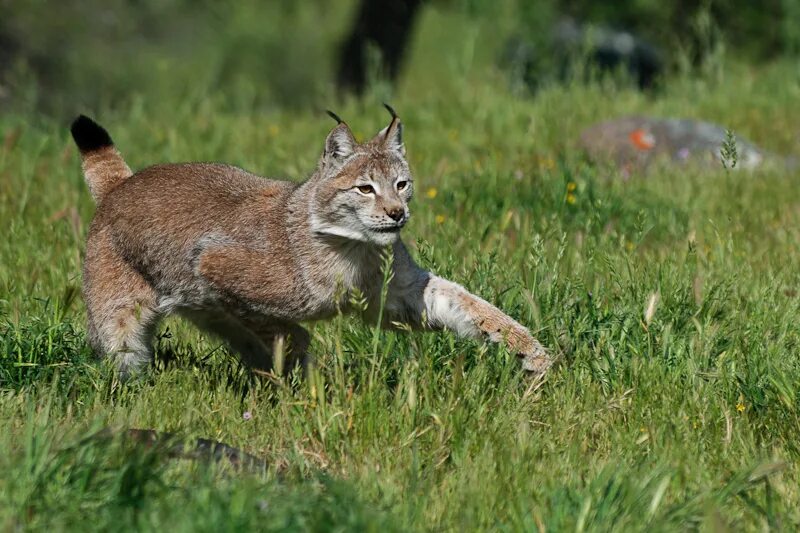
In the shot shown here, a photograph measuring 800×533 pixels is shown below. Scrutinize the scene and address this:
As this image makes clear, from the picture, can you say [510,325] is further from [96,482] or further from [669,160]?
[669,160]

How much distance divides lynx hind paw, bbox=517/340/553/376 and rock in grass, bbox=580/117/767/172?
161 inches

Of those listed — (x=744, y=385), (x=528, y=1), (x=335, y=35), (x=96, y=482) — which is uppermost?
(x=96, y=482)

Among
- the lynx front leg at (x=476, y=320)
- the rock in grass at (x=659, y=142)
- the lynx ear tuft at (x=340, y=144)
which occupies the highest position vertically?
the lynx ear tuft at (x=340, y=144)

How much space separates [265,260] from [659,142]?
197 inches

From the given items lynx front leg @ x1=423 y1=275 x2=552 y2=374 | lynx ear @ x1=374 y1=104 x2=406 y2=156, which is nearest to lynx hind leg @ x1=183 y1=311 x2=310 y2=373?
lynx front leg @ x1=423 y1=275 x2=552 y2=374

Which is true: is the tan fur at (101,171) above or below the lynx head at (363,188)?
below

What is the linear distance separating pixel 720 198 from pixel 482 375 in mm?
3843

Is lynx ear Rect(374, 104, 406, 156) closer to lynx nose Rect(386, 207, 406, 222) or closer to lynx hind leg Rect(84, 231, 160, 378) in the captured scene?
lynx nose Rect(386, 207, 406, 222)

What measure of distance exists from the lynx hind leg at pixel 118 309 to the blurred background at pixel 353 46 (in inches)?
203

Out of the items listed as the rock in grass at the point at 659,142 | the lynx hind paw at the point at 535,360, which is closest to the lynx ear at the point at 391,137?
the lynx hind paw at the point at 535,360

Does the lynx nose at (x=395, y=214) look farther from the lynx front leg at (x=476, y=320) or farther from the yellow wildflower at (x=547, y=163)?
the yellow wildflower at (x=547, y=163)

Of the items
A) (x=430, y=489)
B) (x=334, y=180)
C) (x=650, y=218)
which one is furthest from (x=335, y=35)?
(x=430, y=489)

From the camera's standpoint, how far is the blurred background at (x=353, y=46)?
40.0 ft

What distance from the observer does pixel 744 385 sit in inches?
180
